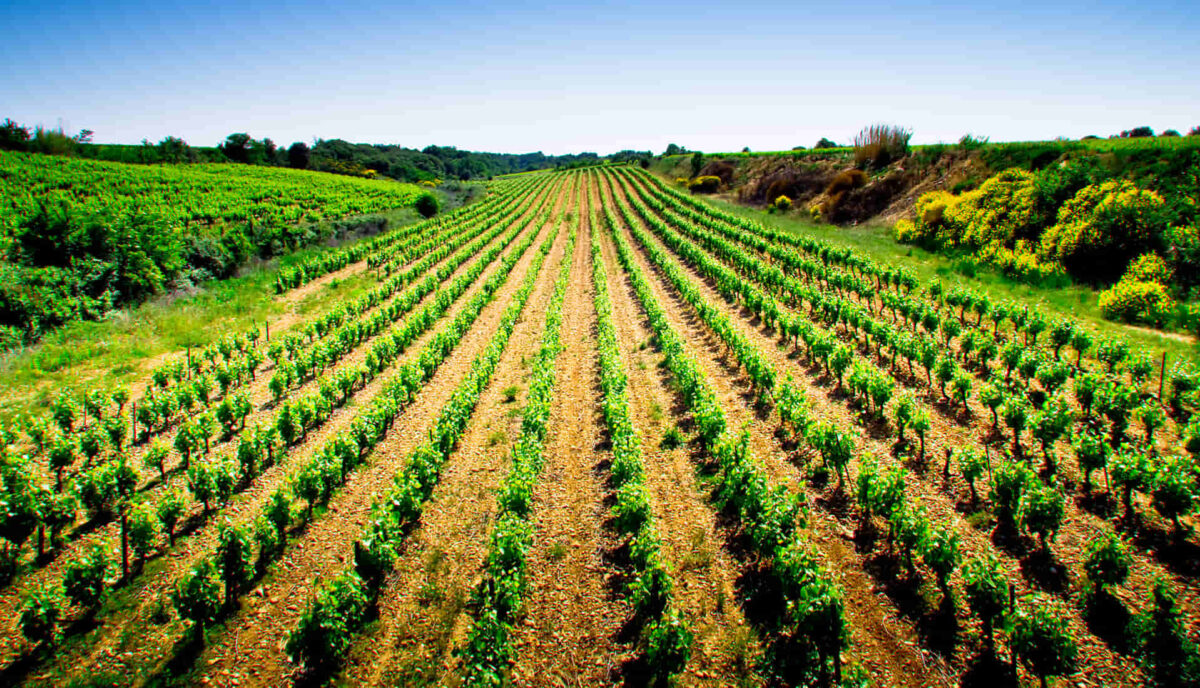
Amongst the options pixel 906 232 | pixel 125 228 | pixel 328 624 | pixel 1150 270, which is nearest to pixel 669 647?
pixel 328 624

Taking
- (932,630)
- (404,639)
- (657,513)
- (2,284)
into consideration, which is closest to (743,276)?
(657,513)

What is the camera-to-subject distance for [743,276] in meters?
28.3

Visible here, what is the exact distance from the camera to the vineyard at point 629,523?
7078 mm

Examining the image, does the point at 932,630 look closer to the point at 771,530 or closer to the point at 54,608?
the point at 771,530

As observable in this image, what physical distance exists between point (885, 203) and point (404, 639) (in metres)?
45.8

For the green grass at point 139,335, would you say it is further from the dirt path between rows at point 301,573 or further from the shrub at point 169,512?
the dirt path between rows at point 301,573

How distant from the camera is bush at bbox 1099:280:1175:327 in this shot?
17.4 meters

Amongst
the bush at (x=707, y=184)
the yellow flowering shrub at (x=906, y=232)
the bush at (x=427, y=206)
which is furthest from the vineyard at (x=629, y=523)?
the bush at (x=707, y=184)

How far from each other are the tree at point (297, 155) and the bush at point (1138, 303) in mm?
112336

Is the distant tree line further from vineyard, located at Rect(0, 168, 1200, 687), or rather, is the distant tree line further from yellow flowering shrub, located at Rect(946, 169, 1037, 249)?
yellow flowering shrub, located at Rect(946, 169, 1037, 249)

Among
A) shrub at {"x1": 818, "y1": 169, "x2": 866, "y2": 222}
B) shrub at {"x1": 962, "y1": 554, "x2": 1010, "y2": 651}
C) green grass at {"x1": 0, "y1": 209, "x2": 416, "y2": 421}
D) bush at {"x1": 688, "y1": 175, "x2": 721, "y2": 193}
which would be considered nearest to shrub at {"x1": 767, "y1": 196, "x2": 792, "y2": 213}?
shrub at {"x1": 818, "y1": 169, "x2": 866, "y2": 222}

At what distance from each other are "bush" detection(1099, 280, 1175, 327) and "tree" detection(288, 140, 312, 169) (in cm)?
11234

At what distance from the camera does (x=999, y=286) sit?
22562mm

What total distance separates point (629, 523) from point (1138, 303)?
21.2m
